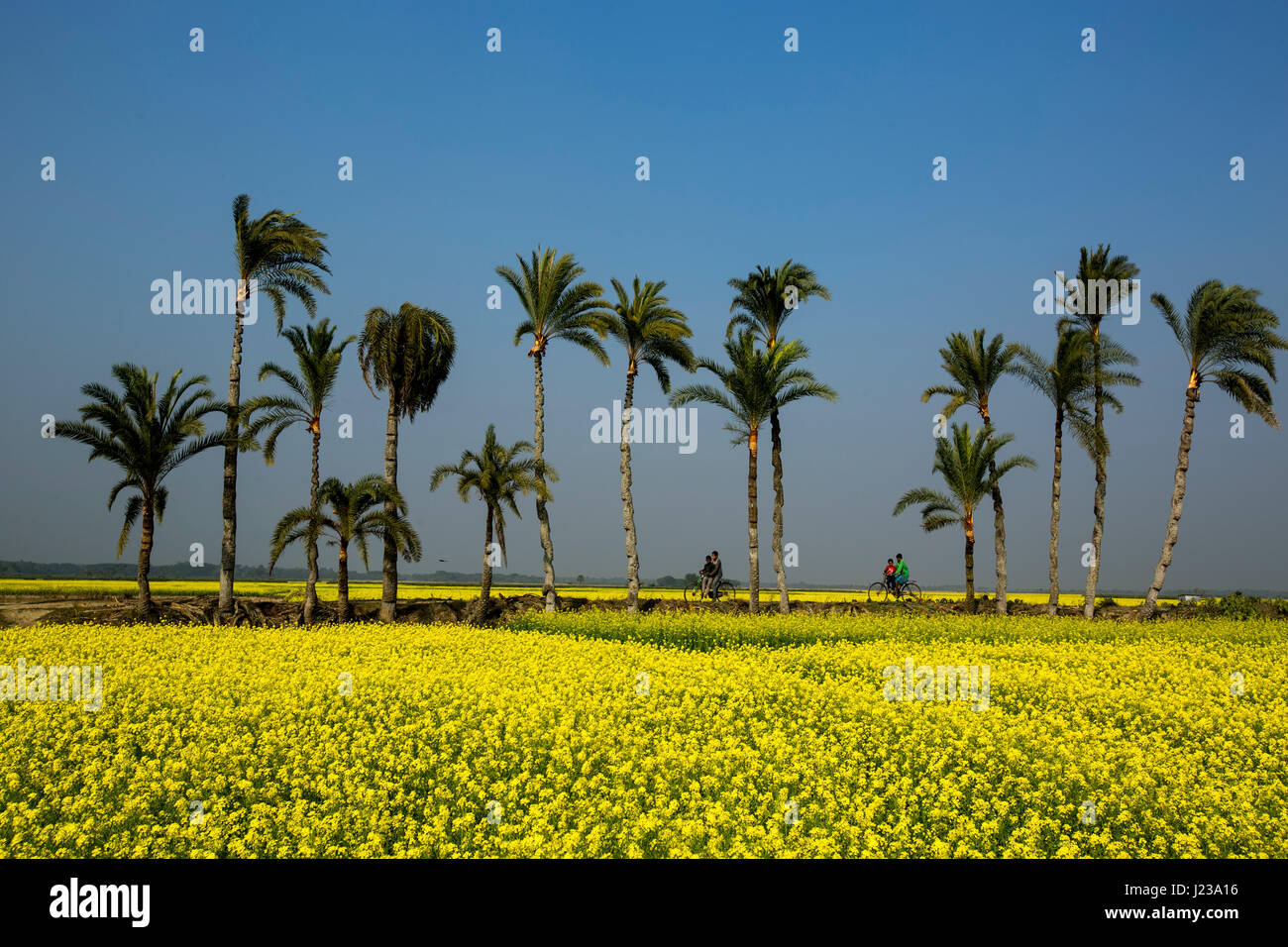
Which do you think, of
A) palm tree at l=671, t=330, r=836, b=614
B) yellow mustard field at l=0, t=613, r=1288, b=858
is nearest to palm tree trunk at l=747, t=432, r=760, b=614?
palm tree at l=671, t=330, r=836, b=614

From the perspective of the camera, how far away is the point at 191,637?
20125 mm

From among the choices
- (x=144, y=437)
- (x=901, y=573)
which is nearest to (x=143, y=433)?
(x=144, y=437)

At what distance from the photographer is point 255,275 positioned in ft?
99.5

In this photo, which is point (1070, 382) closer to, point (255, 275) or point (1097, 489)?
point (1097, 489)

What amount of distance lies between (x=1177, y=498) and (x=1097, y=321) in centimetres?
825

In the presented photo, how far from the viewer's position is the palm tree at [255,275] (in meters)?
28.4

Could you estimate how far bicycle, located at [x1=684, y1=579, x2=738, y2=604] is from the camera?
1356 inches

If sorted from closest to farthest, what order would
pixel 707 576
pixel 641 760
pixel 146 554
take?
pixel 641 760 < pixel 146 554 < pixel 707 576

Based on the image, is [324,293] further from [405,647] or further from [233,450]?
[405,647]

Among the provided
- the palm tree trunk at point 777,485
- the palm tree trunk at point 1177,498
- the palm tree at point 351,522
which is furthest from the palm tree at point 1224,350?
the palm tree at point 351,522

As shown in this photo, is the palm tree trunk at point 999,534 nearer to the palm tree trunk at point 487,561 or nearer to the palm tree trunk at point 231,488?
the palm tree trunk at point 487,561
